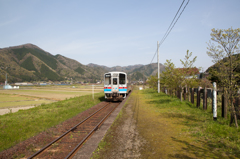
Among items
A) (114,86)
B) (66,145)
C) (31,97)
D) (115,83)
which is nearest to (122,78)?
(115,83)

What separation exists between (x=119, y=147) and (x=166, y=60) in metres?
13.3

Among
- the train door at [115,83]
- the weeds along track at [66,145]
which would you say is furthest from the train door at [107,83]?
the weeds along track at [66,145]

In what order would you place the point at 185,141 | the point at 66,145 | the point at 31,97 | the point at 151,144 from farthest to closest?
the point at 31,97 → the point at 66,145 → the point at 185,141 → the point at 151,144

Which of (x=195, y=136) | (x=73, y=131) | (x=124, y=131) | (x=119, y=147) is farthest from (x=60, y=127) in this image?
(x=195, y=136)

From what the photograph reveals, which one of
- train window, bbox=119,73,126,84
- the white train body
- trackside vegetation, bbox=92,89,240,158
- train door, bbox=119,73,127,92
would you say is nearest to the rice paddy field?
the white train body

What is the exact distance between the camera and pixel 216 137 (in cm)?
607

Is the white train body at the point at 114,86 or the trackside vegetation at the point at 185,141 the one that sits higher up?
the white train body at the point at 114,86

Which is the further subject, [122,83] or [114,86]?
[122,83]

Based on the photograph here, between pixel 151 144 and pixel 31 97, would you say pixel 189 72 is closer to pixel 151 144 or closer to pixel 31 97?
pixel 151 144

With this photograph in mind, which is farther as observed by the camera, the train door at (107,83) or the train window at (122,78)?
the train window at (122,78)

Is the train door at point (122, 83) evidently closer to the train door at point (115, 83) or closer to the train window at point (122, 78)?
the train window at point (122, 78)

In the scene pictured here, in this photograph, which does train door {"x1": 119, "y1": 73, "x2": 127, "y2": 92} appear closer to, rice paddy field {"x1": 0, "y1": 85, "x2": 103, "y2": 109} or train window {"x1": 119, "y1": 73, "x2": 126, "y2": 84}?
train window {"x1": 119, "y1": 73, "x2": 126, "y2": 84}

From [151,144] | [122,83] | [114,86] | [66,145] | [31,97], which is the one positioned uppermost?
[122,83]

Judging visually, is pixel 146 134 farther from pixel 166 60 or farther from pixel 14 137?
pixel 166 60
